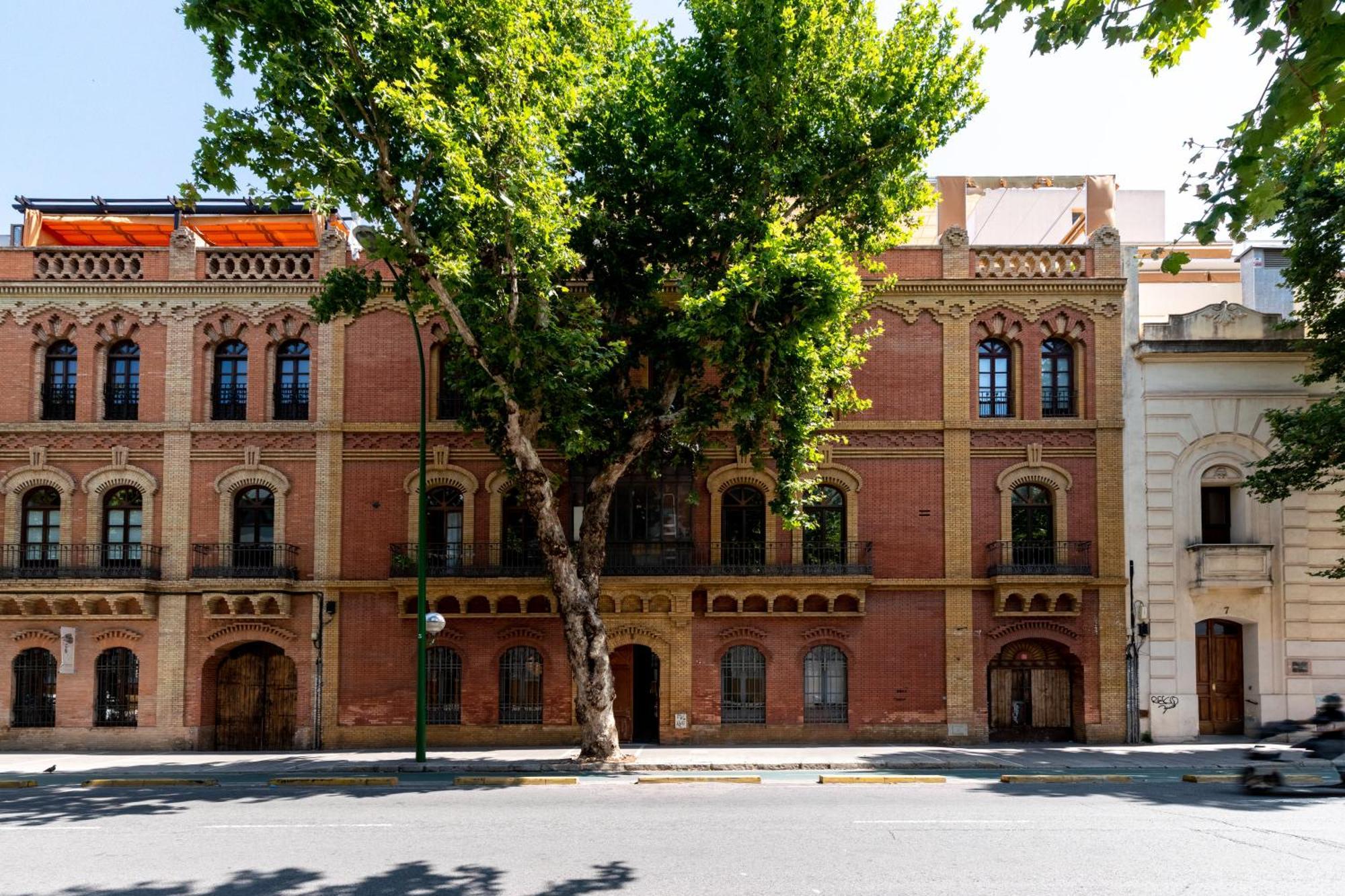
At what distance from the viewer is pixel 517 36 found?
16.8 metres

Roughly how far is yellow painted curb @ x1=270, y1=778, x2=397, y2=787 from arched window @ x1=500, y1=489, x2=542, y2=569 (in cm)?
616

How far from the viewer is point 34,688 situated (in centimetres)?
2283

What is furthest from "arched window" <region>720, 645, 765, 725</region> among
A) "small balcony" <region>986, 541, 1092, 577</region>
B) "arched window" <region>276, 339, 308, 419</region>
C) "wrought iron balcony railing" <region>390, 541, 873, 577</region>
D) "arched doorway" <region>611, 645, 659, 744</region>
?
"arched window" <region>276, 339, 308, 419</region>

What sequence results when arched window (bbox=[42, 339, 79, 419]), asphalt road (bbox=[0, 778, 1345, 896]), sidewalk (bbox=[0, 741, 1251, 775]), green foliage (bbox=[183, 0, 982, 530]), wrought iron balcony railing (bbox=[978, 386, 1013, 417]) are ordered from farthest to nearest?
wrought iron balcony railing (bbox=[978, 386, 1013, 417]) → arched window (bbox=[42, 339, 79, 419]) → sidewalk (bbox=[0, 741, 1251, 775]) → green foliage (bbox=[183, 0, 982, 530]) → asphalt road (bbox=[0, 778, 1345, 896])

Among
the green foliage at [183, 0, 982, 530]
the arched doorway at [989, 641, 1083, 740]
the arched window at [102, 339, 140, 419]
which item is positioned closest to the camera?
the green foliage at [183, 0, 982, 530]

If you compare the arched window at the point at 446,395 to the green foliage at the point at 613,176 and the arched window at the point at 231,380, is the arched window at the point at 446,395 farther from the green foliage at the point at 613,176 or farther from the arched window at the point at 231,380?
the arched window at the point at 231,380

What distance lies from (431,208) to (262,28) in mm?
3945

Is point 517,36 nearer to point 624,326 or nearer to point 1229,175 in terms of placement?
point 624,326

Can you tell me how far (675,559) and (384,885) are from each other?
13.5 metres

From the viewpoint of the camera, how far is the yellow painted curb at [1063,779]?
680 inches

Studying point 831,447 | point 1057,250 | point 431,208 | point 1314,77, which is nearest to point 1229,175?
point 1314,77

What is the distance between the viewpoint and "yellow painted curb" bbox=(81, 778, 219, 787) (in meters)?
17.8

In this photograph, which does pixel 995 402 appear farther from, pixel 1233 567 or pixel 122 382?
pixel 122 382

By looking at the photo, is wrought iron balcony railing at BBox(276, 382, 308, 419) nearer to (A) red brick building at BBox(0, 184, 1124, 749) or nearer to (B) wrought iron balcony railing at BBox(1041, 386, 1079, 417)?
(A) red brick building at BBox(0, 184, 1124, 749)
